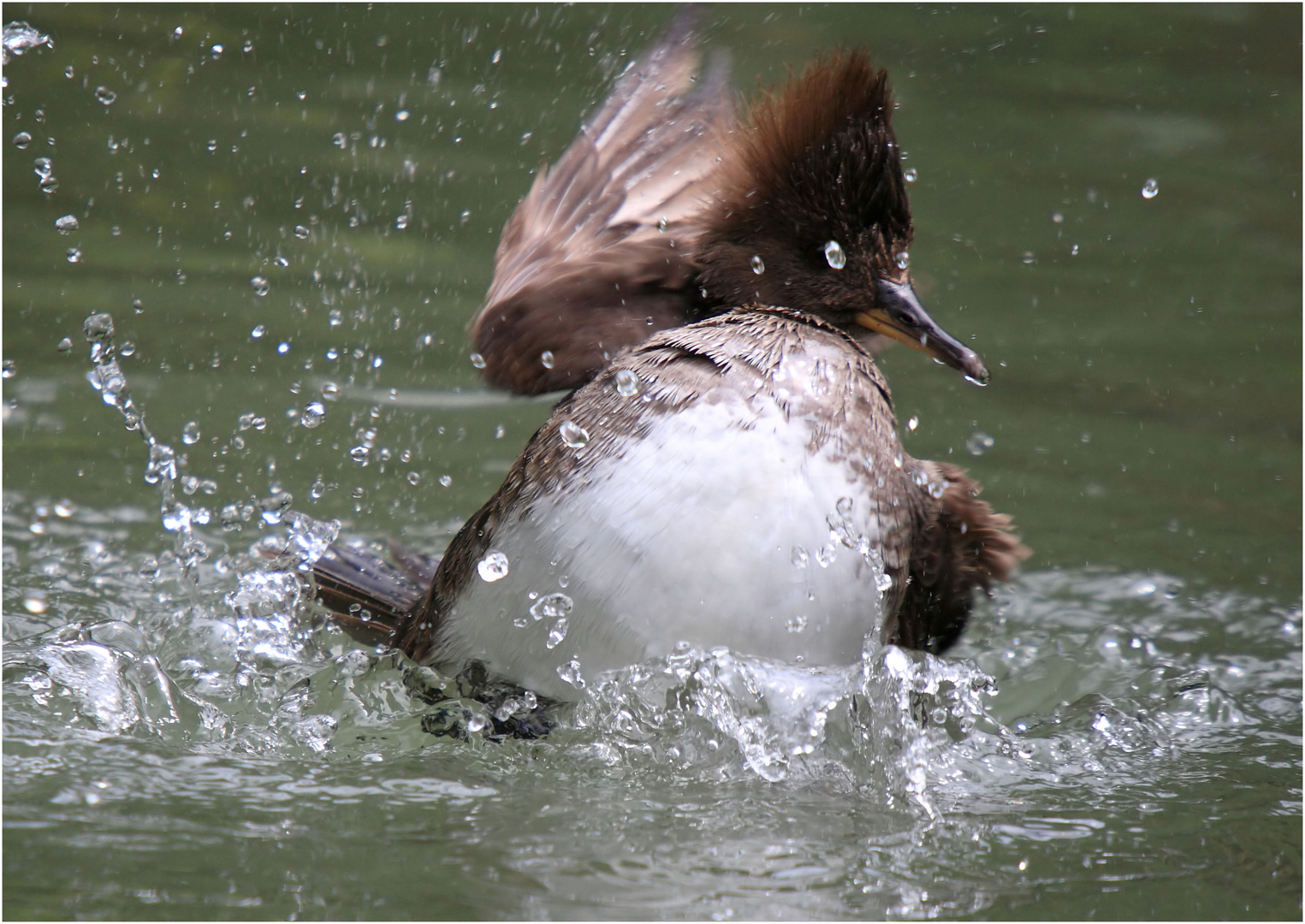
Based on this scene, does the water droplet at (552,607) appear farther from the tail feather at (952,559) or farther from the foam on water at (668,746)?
the tail feather at (952,559)

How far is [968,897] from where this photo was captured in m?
2.12

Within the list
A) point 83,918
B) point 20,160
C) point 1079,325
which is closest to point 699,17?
point 1079,325

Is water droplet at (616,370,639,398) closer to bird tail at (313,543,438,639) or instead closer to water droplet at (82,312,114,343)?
bird tail at (313,543,438,639)

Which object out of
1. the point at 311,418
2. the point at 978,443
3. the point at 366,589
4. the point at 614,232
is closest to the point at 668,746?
the point at 366,589

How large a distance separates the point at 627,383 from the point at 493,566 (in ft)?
1.21

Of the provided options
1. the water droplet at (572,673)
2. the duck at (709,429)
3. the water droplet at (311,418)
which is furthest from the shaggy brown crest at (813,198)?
the water droplet at (311,418)

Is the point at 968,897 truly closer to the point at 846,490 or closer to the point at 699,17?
the point at 846,490

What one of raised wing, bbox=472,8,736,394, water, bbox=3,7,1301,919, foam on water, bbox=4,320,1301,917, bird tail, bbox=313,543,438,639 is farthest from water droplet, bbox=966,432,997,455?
bird tail, bbox=313,543,438,639

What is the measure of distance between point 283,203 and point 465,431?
4.31ft

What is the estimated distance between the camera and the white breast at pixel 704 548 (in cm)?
237

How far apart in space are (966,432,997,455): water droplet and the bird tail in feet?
5.30

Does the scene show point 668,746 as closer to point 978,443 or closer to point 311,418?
point 978,443

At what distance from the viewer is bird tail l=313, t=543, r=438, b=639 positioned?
3.12 metres

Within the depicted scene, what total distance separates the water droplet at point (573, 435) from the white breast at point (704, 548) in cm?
2
